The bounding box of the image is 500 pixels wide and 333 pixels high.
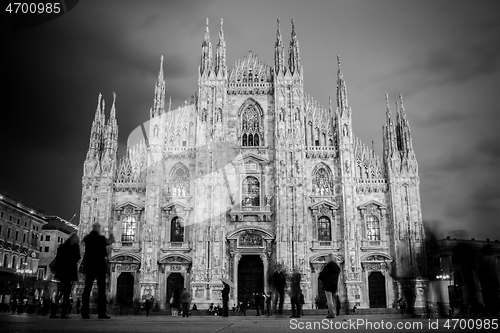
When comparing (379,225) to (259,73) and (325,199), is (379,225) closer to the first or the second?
(325,199)

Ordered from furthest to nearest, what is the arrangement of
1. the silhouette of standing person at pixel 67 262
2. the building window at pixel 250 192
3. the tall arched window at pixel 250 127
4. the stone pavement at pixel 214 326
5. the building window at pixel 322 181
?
the tall arched window at pixel 250 127, the building window at pixel 322 181, the building window at pixel 250 192, the silhouette of standing person at pixel 67 262, the stone pavement at pixel 214 326

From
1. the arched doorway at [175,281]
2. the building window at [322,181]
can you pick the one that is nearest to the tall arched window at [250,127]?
the building window at [322,181]

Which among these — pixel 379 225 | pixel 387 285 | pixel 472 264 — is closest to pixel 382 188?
pixel 379 225

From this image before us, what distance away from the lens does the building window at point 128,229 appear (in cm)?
4041

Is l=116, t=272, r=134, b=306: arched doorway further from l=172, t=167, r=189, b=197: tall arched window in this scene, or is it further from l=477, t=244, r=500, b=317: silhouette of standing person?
l=477, t=244, r=500, b=317: silhouette of standing person

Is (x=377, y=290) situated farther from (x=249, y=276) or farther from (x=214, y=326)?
(x=214, y=326)

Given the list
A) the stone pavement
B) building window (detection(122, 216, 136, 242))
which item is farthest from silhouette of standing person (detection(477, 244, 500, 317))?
building window (detection(122, 216, 136, 242))

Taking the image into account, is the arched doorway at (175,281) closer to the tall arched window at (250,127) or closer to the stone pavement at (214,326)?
the tall arched window at (250,127)

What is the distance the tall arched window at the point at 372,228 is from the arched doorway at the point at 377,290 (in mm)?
2856

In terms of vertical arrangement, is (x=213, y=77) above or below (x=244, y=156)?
above

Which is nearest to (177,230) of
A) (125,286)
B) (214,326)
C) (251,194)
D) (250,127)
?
(125,286)

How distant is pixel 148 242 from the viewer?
39.1 meters

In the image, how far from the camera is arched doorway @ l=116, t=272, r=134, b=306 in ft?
128

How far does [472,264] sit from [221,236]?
2663 cm
